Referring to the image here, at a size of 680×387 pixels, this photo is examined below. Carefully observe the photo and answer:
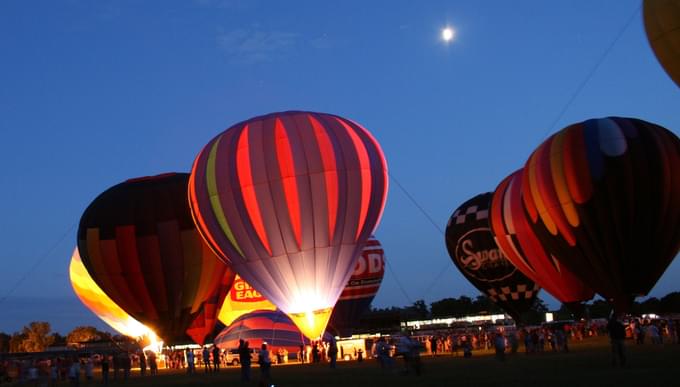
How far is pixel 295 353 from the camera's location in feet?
90.0

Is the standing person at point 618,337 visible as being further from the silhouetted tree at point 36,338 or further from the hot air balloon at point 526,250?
the silhouetted tree at point 36,338

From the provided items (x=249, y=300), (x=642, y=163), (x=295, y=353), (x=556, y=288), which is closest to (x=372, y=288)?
(x=249, y=300)

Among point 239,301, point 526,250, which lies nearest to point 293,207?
point 526,250

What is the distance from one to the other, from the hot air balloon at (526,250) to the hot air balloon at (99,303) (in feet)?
61.2

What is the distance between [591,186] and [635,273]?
2.73 metres

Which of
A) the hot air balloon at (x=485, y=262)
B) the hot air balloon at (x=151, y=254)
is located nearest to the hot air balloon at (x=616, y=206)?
the hot air balloon at (x=485, y=262)

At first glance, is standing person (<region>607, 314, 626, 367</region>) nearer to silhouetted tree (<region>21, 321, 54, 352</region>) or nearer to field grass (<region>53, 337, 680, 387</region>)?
field grass (<region>53, 337, 680, 387</region>)

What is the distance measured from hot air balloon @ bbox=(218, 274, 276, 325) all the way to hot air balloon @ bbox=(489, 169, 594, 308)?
1083cm

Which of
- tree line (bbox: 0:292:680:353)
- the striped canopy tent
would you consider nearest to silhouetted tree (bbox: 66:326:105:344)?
tree line (bbox: 0:292:680:353)

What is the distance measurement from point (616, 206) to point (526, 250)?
208 inches

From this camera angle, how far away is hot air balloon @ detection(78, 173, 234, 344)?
26812 millimetres

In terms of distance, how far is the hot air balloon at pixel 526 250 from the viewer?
1021 inches

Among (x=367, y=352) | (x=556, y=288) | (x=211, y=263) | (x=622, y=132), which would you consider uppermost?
(x=622, y=132)

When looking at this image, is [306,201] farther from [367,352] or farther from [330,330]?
[330,330]
